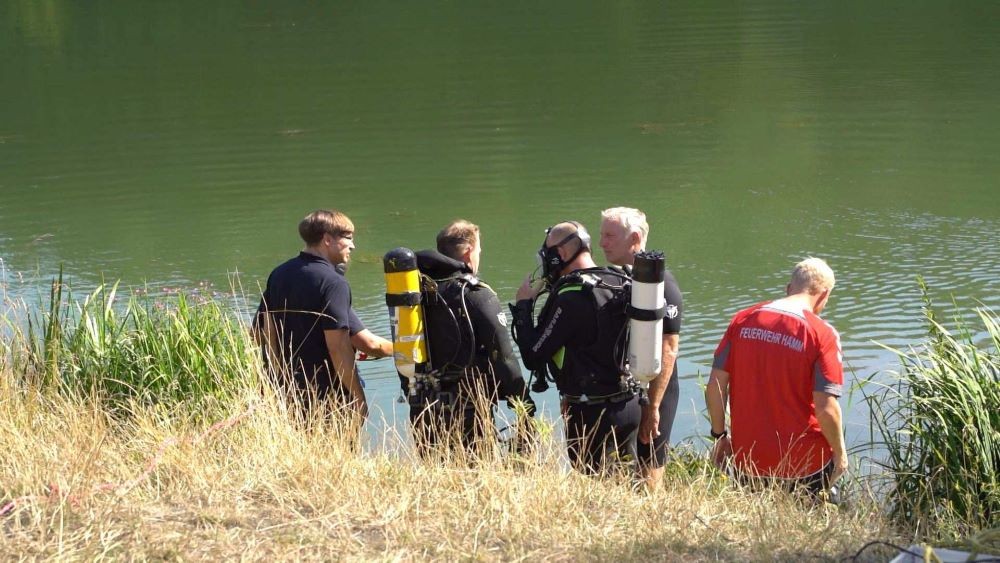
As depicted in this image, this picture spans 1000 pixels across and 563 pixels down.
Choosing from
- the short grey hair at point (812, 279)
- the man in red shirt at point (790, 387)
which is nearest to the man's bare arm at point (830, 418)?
the man in red shirt at point (790, 387)

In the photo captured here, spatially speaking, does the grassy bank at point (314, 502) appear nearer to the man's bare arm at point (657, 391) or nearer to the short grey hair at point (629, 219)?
the man's bare arm at point (657, 391)

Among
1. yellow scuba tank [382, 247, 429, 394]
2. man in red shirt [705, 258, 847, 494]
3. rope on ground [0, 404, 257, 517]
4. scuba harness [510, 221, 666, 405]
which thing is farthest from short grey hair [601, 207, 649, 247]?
rope on ground [0, 404, 257, 517]

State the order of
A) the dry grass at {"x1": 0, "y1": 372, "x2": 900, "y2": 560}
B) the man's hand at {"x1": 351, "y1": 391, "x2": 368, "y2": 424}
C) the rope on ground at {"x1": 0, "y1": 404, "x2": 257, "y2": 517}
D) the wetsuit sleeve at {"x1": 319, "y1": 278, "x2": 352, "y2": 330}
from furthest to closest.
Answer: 1. the man's hand at {"x1": 351, "y1": 391, "x2": 368, "y2": 424}
2. the wetsuit sleeve at {"x1": 319, "y1": 278, "x2": 352, "y2": 330}
3. the rope on ground at {"x1": 0, "y1": 404, "x2": 257, "y2": 517}
4. the dry grass at {"x1": 0, "y1": 372, "x2": 900, "y2": 560}

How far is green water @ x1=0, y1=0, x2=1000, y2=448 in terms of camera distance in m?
9.55

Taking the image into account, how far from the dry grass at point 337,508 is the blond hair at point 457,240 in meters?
0.77

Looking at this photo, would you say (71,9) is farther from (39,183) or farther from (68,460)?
(68,460)

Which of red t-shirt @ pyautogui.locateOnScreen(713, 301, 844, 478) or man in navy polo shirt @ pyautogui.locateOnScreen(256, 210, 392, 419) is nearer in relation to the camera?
red t-shirt @ pyautogui.locateOnScreen(713, 301, 844, 478)

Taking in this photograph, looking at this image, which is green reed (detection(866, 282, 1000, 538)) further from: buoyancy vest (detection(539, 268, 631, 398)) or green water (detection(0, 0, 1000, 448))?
green water (detection(0, 0, 1000, 448))

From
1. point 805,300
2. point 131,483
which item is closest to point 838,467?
point 805,300

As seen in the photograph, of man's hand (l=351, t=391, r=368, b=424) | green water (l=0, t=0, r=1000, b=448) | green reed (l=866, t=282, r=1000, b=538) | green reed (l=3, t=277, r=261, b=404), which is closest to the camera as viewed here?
green reed (l=866, t=282, r=1000, b=538)

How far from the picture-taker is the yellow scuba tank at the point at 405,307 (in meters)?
4.27

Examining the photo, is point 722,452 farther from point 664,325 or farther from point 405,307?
point 405,307

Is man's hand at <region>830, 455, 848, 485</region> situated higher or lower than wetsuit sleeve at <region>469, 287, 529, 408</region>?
lower

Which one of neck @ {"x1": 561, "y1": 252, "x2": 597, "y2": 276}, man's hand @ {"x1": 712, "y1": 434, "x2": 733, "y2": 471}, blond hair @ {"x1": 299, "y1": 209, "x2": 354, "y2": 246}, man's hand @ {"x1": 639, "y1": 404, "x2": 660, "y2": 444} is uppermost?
blond hair @ {"x1": 299, "y1": 209, "x2": 354, "y2": 246}
